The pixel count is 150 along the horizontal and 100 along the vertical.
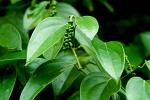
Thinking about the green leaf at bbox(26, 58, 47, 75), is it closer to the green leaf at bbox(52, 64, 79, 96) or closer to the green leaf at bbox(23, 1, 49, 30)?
the green leaf at bbox(52, 64, 79, 96)

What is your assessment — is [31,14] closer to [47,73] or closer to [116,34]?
[47,73]

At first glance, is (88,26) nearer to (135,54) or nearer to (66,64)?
(66,64)

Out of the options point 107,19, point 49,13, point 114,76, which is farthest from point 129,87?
point 107,19

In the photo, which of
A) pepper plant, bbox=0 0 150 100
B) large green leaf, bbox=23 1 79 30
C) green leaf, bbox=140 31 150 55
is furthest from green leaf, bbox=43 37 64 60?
green leaf, bbox=140 31 150 55

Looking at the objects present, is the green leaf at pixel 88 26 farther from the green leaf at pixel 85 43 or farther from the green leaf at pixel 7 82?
the green leaf at pixel 7 82

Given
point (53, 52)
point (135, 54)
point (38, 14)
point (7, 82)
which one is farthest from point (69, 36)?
point (135, 54)

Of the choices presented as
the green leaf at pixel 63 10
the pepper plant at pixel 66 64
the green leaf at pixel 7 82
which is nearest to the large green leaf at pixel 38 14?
the green leaf at pixel 63 10
